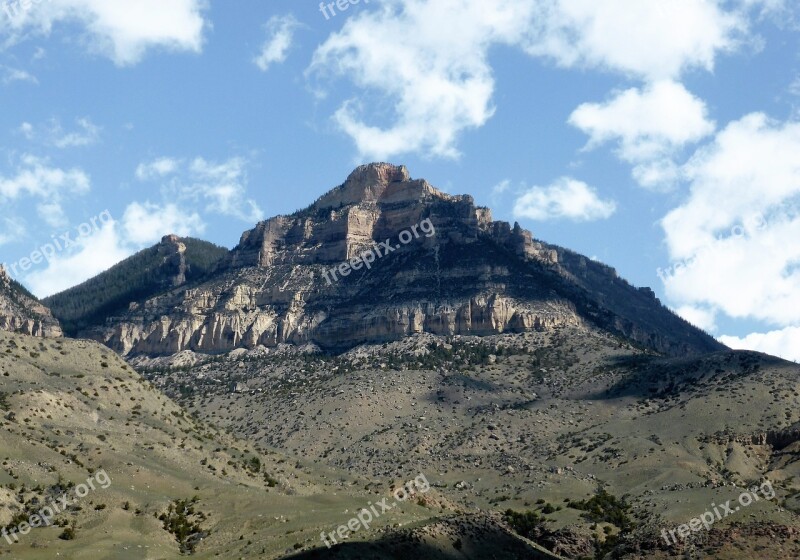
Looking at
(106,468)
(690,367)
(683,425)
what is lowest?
(106,468)

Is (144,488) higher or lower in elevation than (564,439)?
lower

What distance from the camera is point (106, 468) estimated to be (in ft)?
314

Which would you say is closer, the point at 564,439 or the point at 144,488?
the point at 144,488

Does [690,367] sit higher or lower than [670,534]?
higher

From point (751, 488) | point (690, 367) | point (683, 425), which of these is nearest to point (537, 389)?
point (690, 367)

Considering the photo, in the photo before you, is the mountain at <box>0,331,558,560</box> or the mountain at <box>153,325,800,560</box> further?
the mountain at <box>153,325,800,560</box>

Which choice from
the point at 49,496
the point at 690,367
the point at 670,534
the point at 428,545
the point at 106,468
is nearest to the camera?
the point at 428,545

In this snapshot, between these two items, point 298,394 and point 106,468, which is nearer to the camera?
point 106,468

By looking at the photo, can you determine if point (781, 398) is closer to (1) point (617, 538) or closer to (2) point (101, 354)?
(1) point (617, 538)

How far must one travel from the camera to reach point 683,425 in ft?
494

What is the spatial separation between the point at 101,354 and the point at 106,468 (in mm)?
34491

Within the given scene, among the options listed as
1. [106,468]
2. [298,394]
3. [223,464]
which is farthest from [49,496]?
[298,394]

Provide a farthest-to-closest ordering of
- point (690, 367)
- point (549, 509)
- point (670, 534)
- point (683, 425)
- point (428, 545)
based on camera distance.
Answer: point (690, 367) → point (683, 425) → point (549, 509) → point (670, 534) → point (428, 545)

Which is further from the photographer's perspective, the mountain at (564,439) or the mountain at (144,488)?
the mountain at (564,439)
